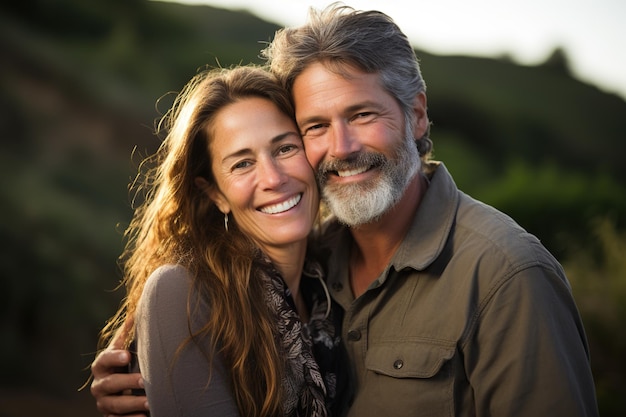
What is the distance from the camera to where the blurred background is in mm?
5898

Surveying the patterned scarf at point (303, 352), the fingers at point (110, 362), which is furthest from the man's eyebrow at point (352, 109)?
the fingers at point (110, 362)

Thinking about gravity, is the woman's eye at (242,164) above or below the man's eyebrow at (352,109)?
below

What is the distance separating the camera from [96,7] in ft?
27.9

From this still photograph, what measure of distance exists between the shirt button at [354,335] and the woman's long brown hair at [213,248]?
0.43 m

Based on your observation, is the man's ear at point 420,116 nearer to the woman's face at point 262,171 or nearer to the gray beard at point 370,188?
the gray beard at point 370,188

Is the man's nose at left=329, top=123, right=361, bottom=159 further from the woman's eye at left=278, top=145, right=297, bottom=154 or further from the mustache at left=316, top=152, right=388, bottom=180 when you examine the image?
the woman's eye at left=278, top=145, right=297, bottom=154

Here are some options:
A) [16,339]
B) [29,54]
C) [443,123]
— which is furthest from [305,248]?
[443,123]

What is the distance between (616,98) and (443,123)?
2.65 m

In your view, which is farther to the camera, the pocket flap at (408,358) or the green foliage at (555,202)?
the green foliage at (555,202)

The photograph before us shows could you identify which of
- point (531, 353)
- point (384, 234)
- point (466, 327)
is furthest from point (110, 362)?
point (531, 353)

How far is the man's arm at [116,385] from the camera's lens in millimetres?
2805

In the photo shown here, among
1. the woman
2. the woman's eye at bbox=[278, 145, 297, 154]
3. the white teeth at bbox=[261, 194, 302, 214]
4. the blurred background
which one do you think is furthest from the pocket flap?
the blurred background

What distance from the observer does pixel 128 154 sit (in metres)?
7.78

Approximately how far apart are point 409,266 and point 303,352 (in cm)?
59
